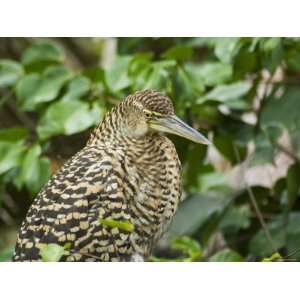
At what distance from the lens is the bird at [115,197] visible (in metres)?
2.02

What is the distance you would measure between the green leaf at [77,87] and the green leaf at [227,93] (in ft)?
1.20

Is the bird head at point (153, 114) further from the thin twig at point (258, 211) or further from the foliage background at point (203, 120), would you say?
the thin twig at point (258, 211)

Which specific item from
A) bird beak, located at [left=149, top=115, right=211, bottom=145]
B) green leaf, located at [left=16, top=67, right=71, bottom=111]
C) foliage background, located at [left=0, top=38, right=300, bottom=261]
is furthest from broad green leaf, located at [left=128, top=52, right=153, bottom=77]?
bird beak, located at [left=149, top=115, right=211, bottom=145]

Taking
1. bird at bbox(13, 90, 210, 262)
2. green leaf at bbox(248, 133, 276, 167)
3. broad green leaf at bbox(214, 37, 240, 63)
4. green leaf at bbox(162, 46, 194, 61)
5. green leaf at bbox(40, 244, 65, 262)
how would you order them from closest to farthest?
1. green leaf at bbox(40, 244, 65, 262)
2. bird at bbox(13, 90, 210, 262)
3. green leaf at bbox(162, 46, 194, 61)
4. broad green leaf at bbox(214, 37, 240, 63)
5. green leaf at bbox(248, 133, 276, 167)

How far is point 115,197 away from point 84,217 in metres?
0.08

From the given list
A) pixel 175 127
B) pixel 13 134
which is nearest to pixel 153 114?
pixel 175 127

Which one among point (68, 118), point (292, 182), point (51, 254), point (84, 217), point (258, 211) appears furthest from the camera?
point (258, 211)

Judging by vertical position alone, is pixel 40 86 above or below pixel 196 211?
above

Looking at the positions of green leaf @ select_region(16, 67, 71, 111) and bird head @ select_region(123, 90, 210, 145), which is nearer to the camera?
bird head @ select_region(123, 90, 210, 145)

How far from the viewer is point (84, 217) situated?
2041mm

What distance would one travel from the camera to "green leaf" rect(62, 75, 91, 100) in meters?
3.16

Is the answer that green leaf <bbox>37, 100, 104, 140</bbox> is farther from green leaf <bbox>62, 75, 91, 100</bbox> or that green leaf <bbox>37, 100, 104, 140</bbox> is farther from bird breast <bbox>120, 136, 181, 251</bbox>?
bird breast <bbox>120, 136, 181, 251</bbox>

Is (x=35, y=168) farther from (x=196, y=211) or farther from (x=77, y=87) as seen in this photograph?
(x=196, y=211)
